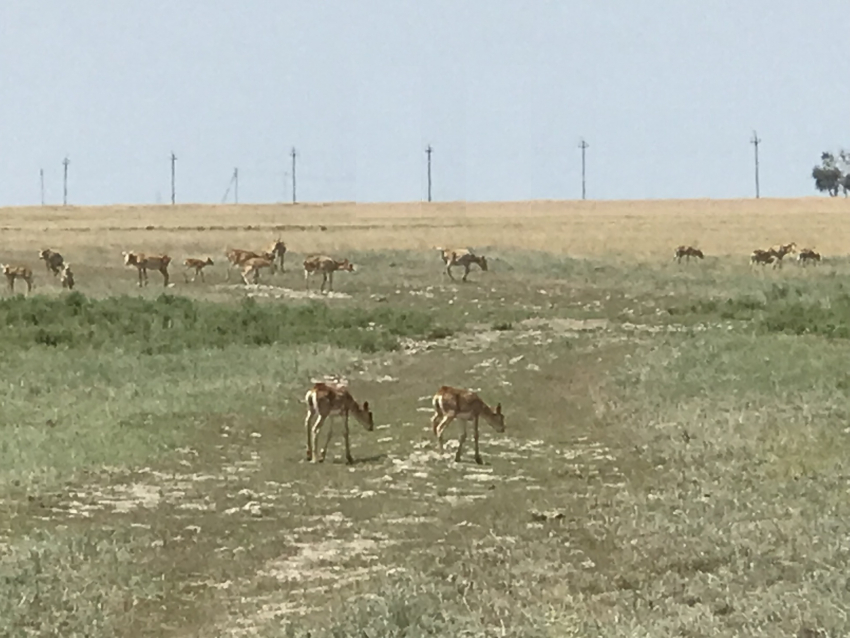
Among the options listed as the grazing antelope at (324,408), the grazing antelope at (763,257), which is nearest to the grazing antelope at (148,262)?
the grazing antelope at (763,257)

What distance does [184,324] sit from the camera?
85.2 ft

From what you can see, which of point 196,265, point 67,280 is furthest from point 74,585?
point 196,265

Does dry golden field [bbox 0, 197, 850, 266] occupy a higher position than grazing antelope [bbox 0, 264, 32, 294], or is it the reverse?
dry golden field [bbox 0, 197, 850, 266]

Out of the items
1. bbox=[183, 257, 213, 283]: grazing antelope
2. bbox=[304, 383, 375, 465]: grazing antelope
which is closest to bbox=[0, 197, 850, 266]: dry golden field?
bbox=[183, 257, 213, 283]: grazing antelope

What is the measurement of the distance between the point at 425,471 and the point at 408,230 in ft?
167

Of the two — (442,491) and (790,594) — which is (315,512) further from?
(790,594)

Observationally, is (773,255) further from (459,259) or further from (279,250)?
(279,250)

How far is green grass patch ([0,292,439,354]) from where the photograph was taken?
78.8 feet

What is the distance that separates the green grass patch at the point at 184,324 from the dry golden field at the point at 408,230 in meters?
13.6

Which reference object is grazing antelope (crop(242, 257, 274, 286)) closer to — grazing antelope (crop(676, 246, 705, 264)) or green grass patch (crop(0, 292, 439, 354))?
green grass patch (crop(0, 292, 439, 354))

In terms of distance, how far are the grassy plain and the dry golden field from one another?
16347 mm

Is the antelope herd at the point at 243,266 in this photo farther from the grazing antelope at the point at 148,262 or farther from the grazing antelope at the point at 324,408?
the grazing antelope at the point at 324,408

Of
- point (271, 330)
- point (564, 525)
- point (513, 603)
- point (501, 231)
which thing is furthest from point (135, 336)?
point (501, 231)

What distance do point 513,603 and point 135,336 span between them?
17.7 m
